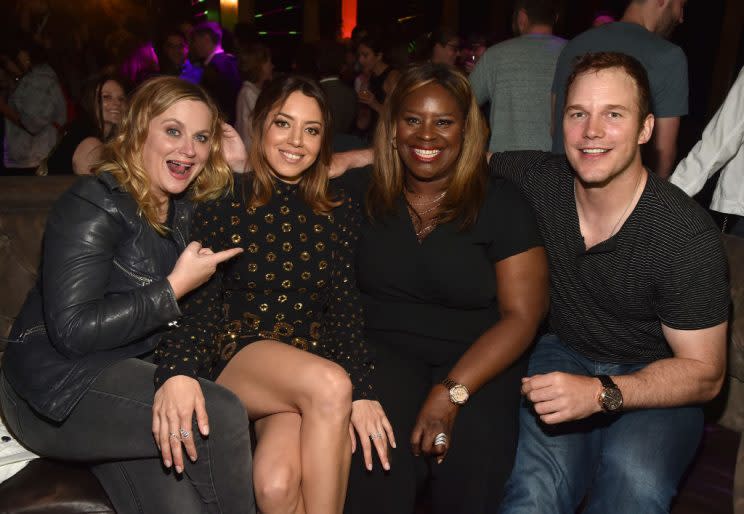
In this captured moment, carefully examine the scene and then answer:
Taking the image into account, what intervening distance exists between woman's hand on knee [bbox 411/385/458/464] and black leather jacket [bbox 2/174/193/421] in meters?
0.71

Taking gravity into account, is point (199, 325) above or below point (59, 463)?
above

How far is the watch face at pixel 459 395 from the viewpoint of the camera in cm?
183

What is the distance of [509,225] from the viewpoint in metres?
1.97

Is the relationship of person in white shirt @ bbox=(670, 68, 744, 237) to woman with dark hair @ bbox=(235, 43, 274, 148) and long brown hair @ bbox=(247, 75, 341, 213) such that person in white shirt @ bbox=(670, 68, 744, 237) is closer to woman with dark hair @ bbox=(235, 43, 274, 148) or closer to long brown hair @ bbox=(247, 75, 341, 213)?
long brown hair @ bbox=(247, 75, 341, 213)

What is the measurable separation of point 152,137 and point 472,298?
1025 millimetres

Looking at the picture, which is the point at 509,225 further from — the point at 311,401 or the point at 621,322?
the point at 311,401

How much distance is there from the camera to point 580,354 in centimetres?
202

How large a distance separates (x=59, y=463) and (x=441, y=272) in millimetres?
1190

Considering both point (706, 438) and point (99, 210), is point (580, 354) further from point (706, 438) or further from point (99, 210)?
point (99, 210)

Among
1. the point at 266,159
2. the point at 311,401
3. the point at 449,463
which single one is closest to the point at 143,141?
the point at 266,159

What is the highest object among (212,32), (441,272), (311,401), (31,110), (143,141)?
(212,32)

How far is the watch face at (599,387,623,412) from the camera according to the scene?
169 centimetres

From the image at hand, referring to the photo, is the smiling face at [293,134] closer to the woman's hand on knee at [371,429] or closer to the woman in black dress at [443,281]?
the woman in black dress at [443,281]

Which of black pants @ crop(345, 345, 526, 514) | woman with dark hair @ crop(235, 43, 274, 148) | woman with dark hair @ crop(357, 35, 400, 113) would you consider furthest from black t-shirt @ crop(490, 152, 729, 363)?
woman with dark hair @ crop(357, 35, 400, 113)
